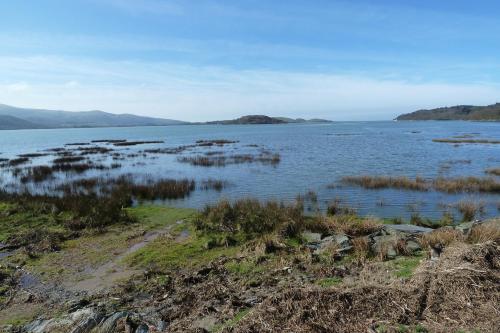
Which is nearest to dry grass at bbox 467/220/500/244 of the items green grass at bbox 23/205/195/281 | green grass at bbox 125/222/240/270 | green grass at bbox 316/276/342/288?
green grass at bbox 316/276/342/288

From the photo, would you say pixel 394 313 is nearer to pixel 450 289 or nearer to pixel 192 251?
pixel 450 289

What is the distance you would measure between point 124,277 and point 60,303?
1.90m

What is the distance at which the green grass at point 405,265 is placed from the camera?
8296 millimetres

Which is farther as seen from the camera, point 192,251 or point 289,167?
point 289,167

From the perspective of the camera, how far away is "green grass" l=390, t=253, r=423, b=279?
830 cm

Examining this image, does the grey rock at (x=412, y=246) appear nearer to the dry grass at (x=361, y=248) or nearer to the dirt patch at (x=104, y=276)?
the dry grass at (x=361, y=248)

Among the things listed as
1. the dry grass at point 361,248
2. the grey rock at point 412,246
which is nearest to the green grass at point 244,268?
the dry grass at point 361,248

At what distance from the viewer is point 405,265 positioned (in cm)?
905

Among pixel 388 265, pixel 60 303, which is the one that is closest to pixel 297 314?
pixel 388 265

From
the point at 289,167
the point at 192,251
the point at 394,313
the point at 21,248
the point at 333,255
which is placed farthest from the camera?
the point at 289,167

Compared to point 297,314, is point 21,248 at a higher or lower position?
lower

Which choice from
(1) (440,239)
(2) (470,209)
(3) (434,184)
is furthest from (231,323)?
(3) (434,184)

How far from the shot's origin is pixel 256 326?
6.04 meters

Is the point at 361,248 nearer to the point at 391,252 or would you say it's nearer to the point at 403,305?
the point at 391,252
